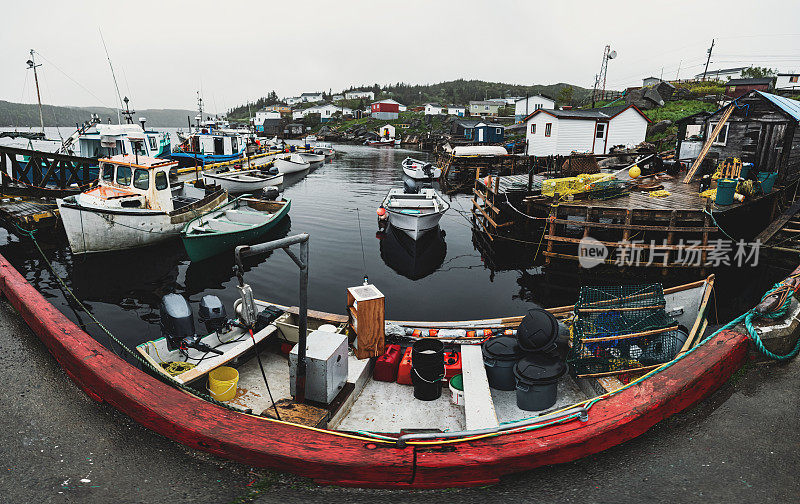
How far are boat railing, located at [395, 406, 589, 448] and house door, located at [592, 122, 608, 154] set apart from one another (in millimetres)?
39704

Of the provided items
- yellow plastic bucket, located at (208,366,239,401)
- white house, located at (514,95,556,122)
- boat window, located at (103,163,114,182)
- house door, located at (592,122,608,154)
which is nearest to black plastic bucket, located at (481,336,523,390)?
yellow plastic bucket, located at (208,366,239,401)

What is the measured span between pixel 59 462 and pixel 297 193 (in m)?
34.0

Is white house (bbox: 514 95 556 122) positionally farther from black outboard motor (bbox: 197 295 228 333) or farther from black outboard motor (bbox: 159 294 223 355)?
black outboard motor (bbox: 159 294 223 355)

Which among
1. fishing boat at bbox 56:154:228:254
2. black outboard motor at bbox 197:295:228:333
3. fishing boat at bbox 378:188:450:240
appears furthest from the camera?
fishing boat at bbox 378:188:450:240

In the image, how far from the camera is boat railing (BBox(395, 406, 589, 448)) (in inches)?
130

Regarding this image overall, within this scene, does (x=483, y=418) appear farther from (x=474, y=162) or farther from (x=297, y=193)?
(x=474, y=162)

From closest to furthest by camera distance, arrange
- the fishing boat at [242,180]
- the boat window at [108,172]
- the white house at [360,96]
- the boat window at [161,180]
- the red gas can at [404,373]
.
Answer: the red gas can at [404,373] → the boat window at [161,180] → the boat window at [108,172] → the fishing boat at [242,180] → the white house at [360,96]

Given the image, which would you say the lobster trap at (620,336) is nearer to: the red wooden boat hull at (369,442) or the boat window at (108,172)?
the red wooden boat hull at (369,442)

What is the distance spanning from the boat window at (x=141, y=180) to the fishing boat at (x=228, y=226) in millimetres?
2205

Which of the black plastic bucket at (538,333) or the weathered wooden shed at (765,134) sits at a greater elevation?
the weathered wooden shed at (765,134)

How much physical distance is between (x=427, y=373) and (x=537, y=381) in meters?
1.51

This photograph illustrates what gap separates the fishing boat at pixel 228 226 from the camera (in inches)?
599

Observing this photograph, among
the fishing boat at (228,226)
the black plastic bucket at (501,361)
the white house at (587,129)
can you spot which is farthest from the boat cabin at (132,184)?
the white house at (587,129)

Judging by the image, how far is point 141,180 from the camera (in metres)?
16.5
